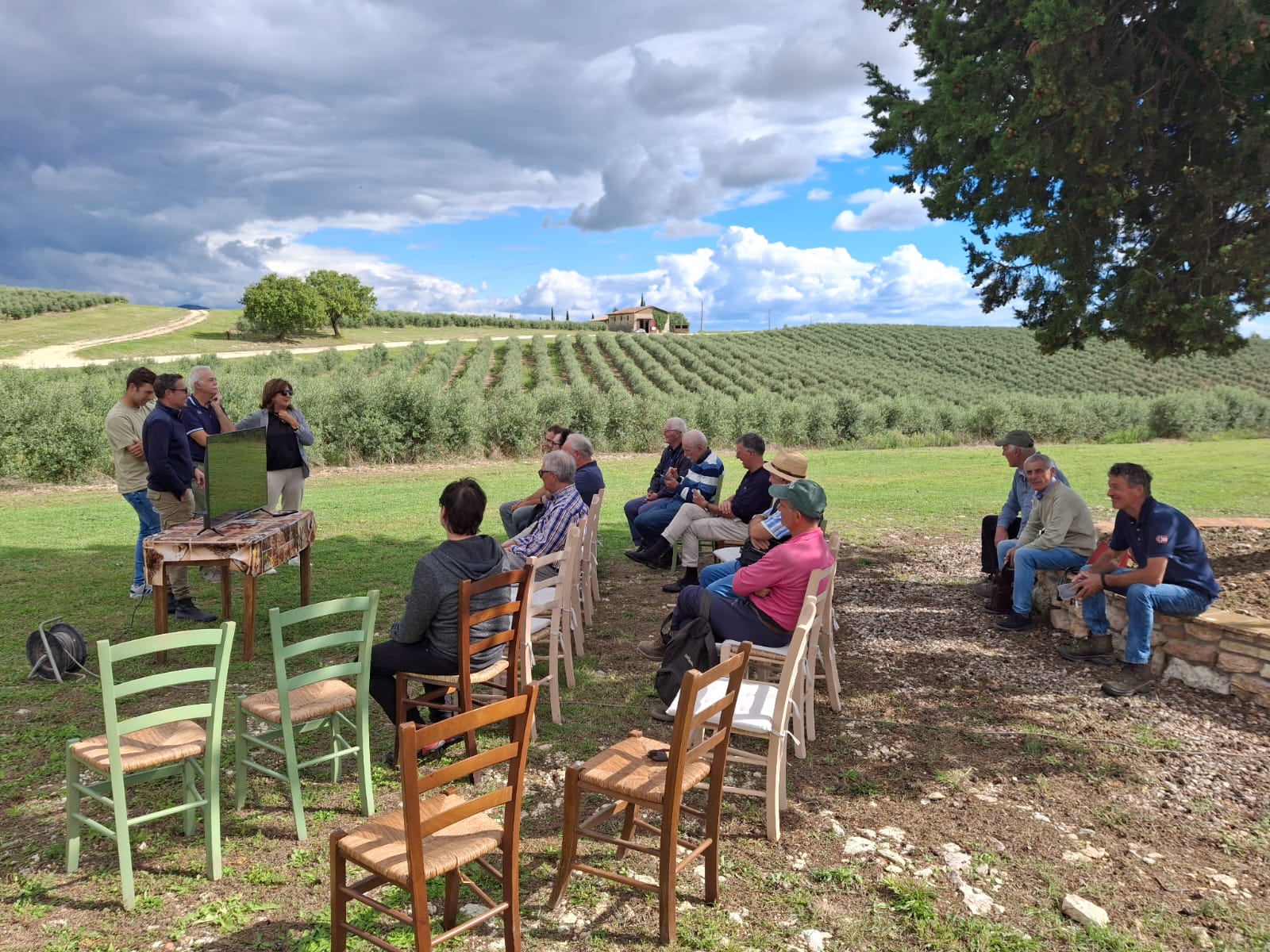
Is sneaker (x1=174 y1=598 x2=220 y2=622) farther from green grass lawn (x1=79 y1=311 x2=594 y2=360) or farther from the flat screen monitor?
green grass lawn (x1=79 y1=311 x2=594 y2=360)

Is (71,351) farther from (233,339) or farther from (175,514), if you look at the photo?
(175,514)

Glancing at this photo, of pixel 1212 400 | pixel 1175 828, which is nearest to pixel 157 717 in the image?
pixel 1175 828

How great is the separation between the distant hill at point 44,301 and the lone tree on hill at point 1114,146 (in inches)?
3308

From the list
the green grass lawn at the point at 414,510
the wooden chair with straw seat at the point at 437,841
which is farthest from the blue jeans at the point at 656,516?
the wooden chair with straw seat at the point at 437,841

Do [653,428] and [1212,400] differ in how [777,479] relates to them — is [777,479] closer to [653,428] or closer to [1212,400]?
[653,428]

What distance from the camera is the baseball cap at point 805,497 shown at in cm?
490

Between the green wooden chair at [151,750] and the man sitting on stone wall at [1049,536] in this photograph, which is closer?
the green wooden chair at [151,750]

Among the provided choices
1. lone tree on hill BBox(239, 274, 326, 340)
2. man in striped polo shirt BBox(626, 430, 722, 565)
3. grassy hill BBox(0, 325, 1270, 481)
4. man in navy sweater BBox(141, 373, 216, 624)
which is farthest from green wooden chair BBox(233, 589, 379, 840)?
lone tree on hill BBox(239, 274, 326, 340)

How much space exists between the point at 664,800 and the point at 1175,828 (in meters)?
2.80

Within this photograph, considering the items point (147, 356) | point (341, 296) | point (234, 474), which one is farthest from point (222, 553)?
point (341, 296)

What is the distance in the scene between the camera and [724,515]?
838 centimetres

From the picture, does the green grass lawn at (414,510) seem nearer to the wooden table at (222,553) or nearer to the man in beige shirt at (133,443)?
the man in beige shirt at (133,443)

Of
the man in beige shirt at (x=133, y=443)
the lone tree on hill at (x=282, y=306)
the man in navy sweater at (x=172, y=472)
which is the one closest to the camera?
the man in navy sweater at (x=172, y=472)

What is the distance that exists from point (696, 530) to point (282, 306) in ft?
212
